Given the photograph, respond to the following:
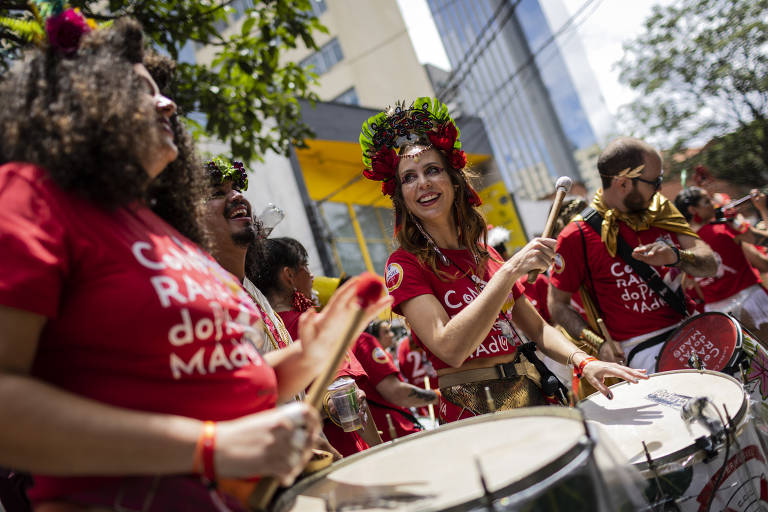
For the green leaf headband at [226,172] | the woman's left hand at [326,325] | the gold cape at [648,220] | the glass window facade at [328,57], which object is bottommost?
the woman's left hand at [326,325]

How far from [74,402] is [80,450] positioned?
81 mm

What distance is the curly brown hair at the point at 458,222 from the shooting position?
2.76 m

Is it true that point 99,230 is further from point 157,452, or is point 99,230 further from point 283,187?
point 283,187

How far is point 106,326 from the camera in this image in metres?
1.09

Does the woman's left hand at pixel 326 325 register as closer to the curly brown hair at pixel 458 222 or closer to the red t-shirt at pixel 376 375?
the curly brown hair at pixel 458 222

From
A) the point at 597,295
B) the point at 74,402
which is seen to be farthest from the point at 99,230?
the point at 597,295

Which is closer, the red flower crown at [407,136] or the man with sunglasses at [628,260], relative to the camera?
the red flower crown at [407,136]

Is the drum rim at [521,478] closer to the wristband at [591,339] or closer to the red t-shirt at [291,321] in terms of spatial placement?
the red t-shirt at [291,321]

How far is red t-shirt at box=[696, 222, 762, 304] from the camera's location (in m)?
6.02

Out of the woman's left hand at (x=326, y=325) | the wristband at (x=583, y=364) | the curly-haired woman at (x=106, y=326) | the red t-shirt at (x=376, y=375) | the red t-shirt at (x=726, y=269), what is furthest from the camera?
the red t-shirt at (x=726, y=269)

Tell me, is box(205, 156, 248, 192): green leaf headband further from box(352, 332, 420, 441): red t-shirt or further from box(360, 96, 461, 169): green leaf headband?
box(352, 332, 420, 441): red t-shirt

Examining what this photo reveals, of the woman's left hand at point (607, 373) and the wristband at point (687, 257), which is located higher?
the wristband at point (687, 257)

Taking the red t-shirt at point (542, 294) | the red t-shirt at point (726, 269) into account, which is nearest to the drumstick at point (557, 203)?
the red t-shirt at point (542, 294)

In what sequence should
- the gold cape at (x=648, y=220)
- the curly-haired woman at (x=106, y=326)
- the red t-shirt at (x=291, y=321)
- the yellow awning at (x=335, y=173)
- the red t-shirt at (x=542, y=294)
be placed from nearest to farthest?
the curly-haired woman at (x=106, y=326) < the red t-shirt at (x=291, y=321) < the gold cape at (x=648, y=220) < the red t-shirt at (x=542, y=294) < the yellow awning at (x=335, y=173)
